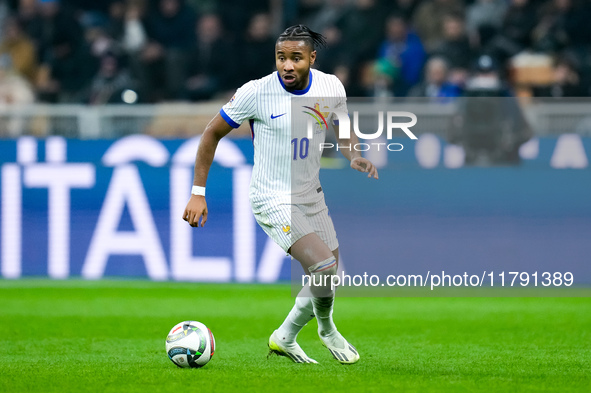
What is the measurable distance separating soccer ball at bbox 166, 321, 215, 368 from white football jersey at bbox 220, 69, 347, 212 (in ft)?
3.02

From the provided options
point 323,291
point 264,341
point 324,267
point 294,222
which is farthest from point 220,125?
point 264,341

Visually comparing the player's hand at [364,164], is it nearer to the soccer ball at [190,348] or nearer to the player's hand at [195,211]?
the player's hand at [195,211]

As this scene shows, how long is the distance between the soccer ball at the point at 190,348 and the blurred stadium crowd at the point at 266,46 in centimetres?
669

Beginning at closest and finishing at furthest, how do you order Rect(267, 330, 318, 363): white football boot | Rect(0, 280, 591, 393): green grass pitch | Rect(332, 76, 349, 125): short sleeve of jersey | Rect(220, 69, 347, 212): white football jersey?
Rect(0, 280, 591, 393): green grass pitch → Rect(220, 69, 347, 212): white football jersey → Rect(332, 76, 349, 125): short sleeve of jersey → Rect(267, 330, 318, 363): white football boot

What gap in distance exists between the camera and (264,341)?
787 cm

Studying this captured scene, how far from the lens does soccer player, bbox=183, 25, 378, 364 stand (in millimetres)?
6176

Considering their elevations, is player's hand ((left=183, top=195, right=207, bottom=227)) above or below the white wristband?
below

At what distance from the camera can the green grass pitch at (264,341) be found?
584 cm

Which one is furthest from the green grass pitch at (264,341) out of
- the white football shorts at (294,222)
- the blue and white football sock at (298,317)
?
the white football shorts at (294,222)

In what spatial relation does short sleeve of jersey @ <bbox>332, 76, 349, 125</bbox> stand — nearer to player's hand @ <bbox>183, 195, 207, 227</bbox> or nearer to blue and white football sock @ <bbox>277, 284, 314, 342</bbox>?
player's hand @ <bbox>183, 195, 207, 227</bbox>

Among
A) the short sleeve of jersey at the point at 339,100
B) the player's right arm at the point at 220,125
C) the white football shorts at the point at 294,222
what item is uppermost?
the short sleeve of jersey at the point at 339,100

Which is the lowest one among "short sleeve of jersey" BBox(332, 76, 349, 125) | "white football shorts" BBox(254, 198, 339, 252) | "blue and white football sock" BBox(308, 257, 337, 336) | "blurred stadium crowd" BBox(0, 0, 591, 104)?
"blue and white football sock" BBox(308, 257, 337, 336)

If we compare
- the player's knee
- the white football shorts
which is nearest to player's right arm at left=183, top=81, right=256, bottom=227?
the white football shorts

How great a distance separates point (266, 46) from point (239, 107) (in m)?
7.63
